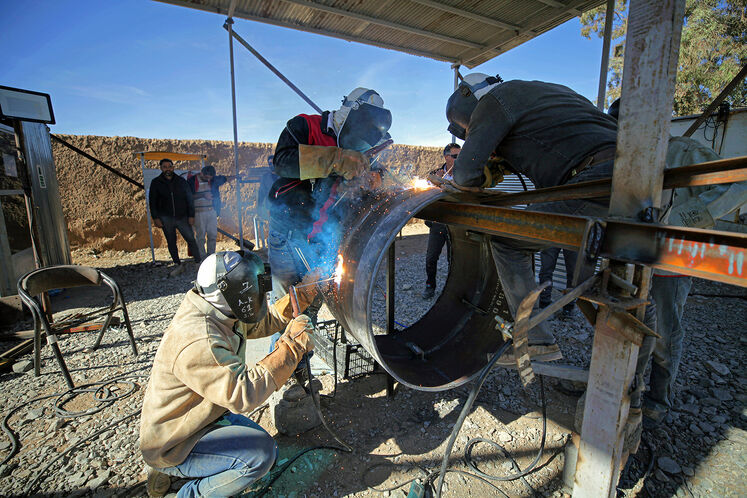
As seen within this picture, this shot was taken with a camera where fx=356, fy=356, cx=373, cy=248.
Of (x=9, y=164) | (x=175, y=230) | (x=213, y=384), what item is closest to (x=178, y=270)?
(x=175, y=230)

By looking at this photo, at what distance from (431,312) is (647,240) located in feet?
7.81

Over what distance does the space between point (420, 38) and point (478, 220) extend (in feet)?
11.9

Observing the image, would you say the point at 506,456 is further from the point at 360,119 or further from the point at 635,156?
the point at 360,119

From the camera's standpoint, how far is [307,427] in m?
2.78

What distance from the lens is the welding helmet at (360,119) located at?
263 cm

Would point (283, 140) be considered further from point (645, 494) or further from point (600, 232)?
point (645, 494)

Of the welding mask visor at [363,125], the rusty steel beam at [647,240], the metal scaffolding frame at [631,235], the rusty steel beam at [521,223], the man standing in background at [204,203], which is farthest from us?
the man standing in background at [204,203]

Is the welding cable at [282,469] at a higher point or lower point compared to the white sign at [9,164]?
lower

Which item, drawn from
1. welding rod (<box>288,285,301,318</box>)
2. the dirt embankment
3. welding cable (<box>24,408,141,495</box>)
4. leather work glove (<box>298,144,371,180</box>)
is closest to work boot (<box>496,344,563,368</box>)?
welding rod (<box>288,285,301,318</box>)

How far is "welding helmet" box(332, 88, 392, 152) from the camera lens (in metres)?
2.63

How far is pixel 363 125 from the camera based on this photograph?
2650 mm

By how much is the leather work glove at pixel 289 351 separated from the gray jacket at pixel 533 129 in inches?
51.5

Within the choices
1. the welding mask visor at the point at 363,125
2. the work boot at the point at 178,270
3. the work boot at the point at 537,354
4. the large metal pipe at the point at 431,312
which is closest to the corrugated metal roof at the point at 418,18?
the welding mask visor at the point at 363,125

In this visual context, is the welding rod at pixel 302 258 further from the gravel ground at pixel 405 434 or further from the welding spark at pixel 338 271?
the gravel ground at pixel 405 434
